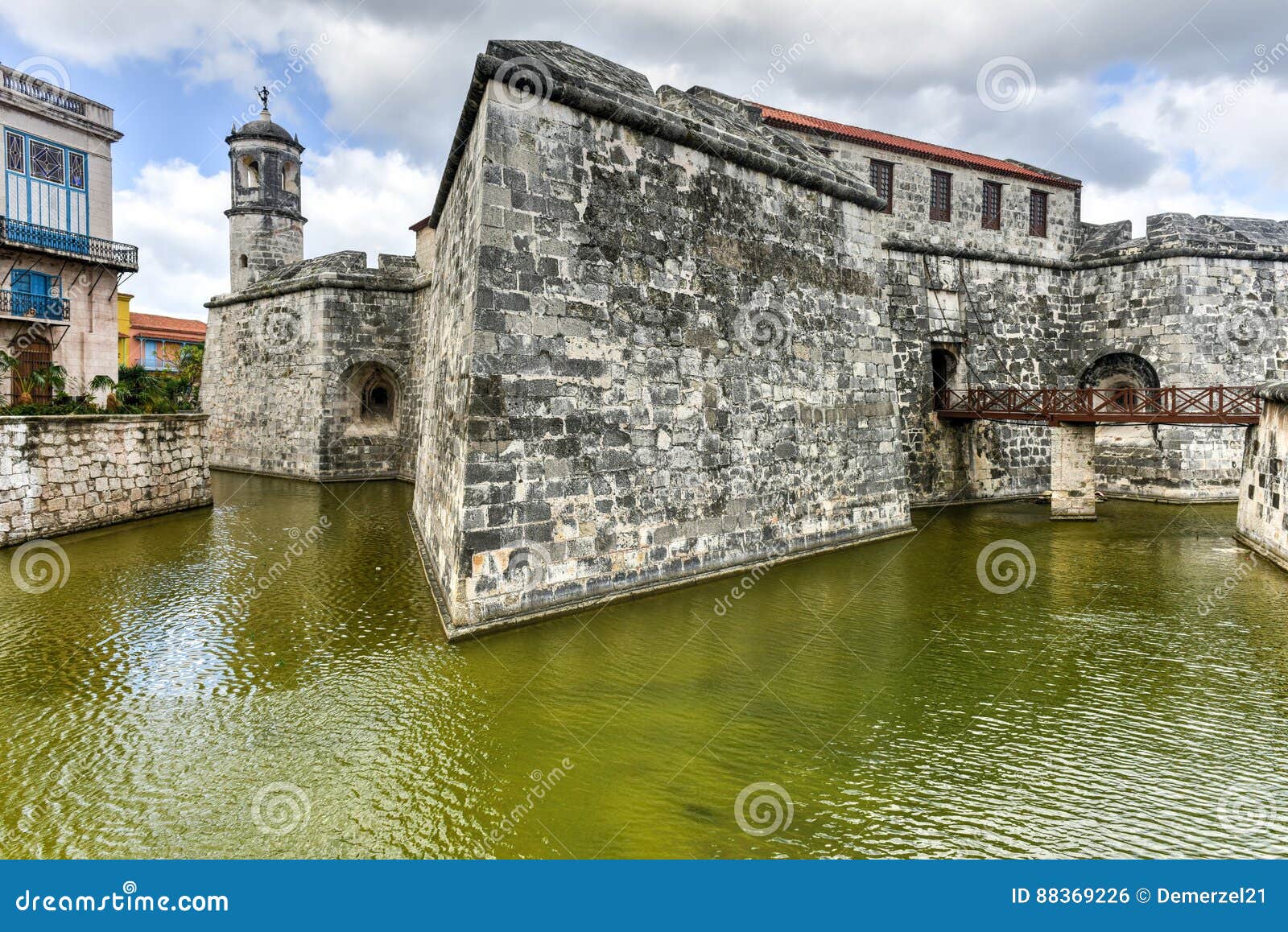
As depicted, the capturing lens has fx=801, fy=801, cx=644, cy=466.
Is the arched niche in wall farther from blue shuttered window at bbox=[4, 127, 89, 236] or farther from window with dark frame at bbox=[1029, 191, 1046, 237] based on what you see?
blue shuttered window at bbox=[4, 127, 89, 236]

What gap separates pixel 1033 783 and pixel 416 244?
20.1 m

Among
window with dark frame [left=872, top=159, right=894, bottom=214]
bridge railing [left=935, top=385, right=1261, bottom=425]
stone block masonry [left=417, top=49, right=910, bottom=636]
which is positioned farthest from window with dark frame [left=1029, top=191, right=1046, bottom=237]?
stone block masonry [left=417, top=49, right=910, bottom=636]

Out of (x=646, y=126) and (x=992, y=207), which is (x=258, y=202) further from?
(x=992, y=207)

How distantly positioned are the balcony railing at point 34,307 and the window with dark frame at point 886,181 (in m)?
17.1

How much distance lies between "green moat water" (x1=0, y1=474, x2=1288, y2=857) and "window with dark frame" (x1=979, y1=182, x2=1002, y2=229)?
10101mm

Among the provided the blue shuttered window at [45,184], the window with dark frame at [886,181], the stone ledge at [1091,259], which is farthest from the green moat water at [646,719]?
the blue shuttered window at [45,184]

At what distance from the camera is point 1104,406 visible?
16172 mm

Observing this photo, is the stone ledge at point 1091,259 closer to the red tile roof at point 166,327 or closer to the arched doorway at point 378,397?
the arched doorway at point 378,397

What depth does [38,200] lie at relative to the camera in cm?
1641

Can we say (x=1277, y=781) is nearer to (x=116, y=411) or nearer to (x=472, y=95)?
(x=472, y=95)

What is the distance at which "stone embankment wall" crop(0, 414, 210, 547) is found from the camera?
10734 mm

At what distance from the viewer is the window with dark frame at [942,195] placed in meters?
17.0

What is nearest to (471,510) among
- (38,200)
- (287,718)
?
(287,718)

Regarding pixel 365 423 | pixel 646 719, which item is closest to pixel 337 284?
pixel 365 423
